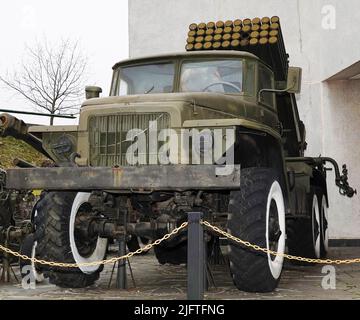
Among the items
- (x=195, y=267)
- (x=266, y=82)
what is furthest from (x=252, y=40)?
(x=195, y=267)

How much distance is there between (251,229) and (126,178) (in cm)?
125

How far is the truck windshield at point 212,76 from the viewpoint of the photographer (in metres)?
6.70

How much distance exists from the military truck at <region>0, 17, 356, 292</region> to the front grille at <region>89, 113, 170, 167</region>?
0.01m

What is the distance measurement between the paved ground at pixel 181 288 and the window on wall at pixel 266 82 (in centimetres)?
217

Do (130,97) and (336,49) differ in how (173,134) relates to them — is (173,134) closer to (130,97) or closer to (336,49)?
(130,97)

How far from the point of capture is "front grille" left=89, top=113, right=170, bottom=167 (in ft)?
19.0

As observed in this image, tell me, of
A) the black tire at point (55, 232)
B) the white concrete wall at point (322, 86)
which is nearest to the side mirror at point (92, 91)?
the black tire at point (55, 232)

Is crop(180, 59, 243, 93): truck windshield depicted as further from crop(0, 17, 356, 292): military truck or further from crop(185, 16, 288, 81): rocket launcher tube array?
crop(185, 16, 288, 81): rocket launcher tube array

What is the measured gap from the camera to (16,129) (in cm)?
623

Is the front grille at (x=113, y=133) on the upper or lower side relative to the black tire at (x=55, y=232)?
upper

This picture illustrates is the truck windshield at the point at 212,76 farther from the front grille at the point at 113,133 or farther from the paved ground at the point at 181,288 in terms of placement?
the paved ground at the point at 181,288

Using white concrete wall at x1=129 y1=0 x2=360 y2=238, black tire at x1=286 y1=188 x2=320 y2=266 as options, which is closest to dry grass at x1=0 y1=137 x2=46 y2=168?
white concrete wall at x1=129 y1=0 x2=360 y2=238

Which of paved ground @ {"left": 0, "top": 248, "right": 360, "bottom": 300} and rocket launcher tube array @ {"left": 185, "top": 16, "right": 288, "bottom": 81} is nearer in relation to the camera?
paved ground @ {"left": 0, "top": 248, "right": 360, "bottom": 300}

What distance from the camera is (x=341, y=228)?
40.9ft
